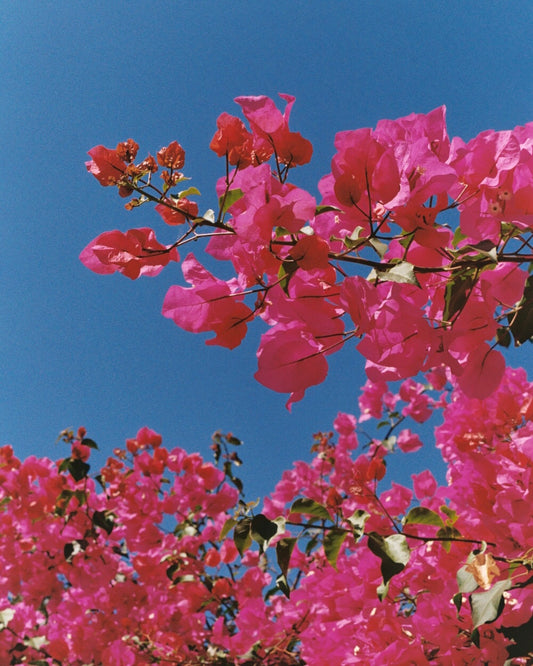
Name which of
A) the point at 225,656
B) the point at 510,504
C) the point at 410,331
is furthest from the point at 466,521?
the point at 225,656

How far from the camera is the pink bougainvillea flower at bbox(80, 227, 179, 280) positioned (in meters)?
0.67

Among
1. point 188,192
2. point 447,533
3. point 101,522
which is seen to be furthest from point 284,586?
point 101,522

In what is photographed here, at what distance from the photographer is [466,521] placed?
4.04 feet

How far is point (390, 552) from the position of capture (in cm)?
85

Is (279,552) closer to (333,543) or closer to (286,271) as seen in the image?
(333,543)

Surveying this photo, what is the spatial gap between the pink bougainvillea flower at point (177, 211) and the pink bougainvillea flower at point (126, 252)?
33mm

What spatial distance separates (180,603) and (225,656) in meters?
0.37

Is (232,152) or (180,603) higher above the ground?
(232,152)

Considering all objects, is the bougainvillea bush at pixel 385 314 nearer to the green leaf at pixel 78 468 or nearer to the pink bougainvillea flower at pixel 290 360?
the pink bougainvillea flower at pixel 290 360

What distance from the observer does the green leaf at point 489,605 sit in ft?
2.36

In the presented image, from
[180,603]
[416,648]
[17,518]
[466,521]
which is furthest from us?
[17,518]

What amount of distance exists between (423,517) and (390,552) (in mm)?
207

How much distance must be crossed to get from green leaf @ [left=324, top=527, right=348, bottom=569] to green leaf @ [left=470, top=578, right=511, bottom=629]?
294 millimetres

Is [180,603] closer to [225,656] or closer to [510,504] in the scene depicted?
[225,656]
